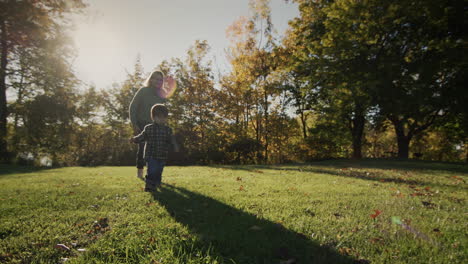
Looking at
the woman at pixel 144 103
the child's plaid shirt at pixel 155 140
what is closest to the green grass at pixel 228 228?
the child's plaid shirt at pixel 155 140

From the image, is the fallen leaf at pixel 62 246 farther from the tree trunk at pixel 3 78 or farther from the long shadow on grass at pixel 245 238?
the tree trunk at pixel 3 78

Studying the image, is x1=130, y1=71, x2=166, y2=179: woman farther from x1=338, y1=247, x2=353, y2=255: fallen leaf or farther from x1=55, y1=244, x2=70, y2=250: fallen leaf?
x1=338, y1=247, x2=353, y2=255: fallen leaf

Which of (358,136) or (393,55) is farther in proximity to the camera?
(358,136)

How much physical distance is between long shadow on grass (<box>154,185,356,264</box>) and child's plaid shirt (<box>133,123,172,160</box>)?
4.61 ft

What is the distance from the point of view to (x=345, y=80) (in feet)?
42.7

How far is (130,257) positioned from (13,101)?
81.0ft

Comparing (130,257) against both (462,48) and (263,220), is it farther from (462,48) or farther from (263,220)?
(462,48)

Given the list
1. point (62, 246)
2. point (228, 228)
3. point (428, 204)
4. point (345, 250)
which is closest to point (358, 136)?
point (428, 204)

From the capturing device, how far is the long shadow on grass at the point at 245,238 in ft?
6.20

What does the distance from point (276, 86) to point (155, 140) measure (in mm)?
14773

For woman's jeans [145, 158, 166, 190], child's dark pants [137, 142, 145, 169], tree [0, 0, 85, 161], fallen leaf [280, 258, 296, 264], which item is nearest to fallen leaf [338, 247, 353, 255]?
fallen leaf [280, 258, 296, 264]

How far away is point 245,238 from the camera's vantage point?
2.19 m

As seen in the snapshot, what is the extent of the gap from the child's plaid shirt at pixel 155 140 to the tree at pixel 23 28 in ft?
51.9

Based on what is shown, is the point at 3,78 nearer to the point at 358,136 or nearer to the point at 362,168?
the point at 362,168
